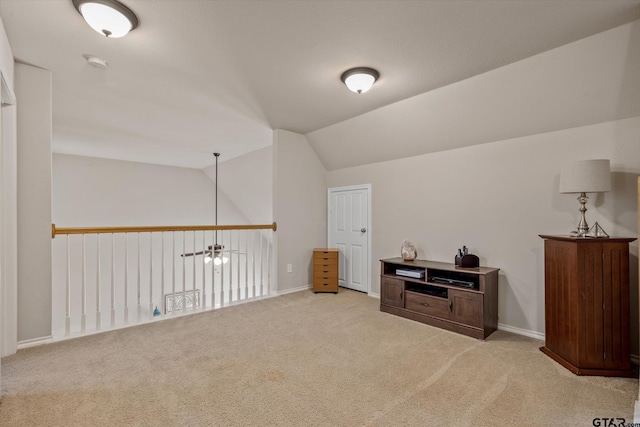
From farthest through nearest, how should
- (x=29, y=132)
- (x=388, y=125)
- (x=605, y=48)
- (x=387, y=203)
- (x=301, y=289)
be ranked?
(x=301, y=289) < (x=387, y=203) < (x=388, y=125) < (x=29, y=132) < (x=605, y=48)

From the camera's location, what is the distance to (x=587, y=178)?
89.1 inches

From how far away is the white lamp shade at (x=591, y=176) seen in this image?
7.36ft

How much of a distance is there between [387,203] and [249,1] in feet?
9.94

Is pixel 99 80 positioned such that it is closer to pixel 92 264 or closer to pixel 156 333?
pixel 156 333

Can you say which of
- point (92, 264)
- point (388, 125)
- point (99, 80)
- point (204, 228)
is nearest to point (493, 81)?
point (388, 125)

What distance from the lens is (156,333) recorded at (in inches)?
114

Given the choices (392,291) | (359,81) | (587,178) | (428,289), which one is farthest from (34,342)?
(587,178)

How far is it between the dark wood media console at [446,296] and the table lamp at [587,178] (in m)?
0.95

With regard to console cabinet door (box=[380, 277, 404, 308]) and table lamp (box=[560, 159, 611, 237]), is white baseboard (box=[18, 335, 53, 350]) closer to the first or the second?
console cabinet door (box=[380, 277, 404, 308])

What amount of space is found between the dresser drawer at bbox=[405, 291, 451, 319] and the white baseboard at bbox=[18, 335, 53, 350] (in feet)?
11.6

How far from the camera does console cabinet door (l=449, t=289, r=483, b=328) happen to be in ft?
9.20

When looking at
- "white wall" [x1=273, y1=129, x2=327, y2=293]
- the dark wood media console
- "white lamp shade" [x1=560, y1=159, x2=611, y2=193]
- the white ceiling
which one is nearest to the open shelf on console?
the dark wood media console

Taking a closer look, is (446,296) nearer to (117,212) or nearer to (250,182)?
(250,182)

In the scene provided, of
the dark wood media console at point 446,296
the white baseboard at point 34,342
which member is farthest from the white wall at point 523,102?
the white baseboard at point 34,342
